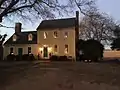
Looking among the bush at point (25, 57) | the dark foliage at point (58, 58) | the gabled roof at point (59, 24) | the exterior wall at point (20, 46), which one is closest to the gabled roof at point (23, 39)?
the exterior wall at point (20, 46)

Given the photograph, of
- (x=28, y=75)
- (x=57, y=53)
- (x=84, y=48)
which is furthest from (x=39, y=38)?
(x=28, y=75)

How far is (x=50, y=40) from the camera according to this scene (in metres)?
55.0

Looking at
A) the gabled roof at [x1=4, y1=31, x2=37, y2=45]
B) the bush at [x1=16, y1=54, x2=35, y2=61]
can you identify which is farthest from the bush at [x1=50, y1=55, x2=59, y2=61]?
the gabled roof at [x1=4, y1=31, x2=37, y2=45]

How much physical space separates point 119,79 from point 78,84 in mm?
3357

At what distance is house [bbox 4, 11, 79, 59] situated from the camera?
174 ft

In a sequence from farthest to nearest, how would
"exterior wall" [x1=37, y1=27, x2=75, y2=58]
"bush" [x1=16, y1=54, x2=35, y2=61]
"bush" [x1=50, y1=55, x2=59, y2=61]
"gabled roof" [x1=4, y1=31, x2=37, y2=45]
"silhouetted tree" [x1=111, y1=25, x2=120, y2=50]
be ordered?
"silhouetted tree" [x1=111, y1=25, x2=120, y2=50], "gabled roof" [x1=4, y1=31, x2=37, y2=45], "bush" [x1=16, y1=54, x2=35, y2=61], "exterior wall" [x1=37, y1=27, x2=75, y2=58], "bush" [x1=50, y1=55, x2=59, y2=61]

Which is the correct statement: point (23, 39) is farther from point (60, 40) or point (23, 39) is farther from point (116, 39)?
point (116, 39)

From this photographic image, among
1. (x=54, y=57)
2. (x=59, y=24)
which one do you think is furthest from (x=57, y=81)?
(x=59, y=24)

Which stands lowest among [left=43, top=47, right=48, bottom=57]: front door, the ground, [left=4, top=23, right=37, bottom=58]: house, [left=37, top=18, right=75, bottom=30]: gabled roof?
the ground

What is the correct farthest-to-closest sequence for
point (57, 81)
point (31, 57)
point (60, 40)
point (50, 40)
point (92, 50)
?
point (50, 40) → point (60, 40) → point (31, 57) → point (92, 50) → point (57, 81)

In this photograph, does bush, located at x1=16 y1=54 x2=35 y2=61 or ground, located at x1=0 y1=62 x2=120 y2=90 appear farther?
bush, located at x1=16 y1=54 x2=35 y2=61

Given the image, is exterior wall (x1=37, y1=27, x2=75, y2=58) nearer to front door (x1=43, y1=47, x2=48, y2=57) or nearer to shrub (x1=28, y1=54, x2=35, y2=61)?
front door (x1=43, y1=47, x2=48, y2=57)

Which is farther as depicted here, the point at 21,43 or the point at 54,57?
the point at 21,43

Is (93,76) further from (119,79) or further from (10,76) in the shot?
(10,76)
